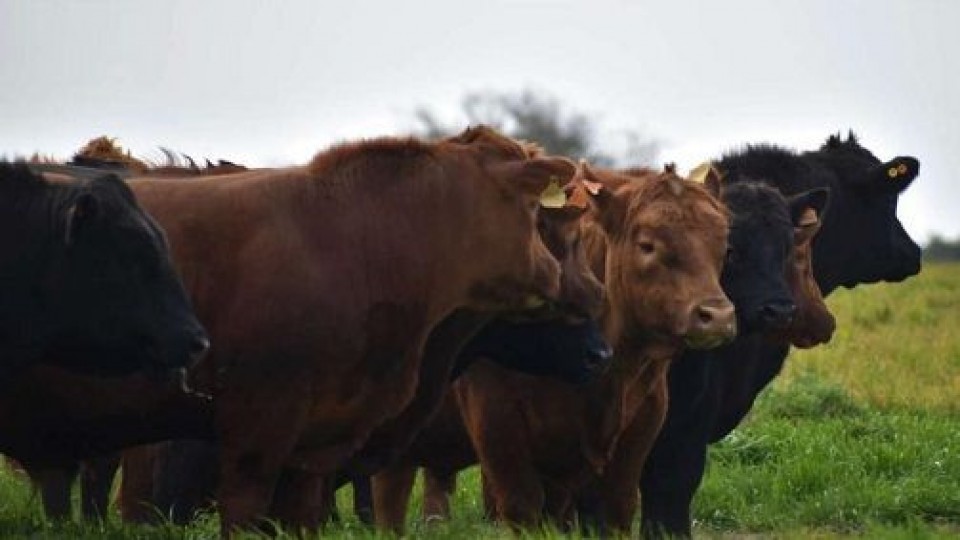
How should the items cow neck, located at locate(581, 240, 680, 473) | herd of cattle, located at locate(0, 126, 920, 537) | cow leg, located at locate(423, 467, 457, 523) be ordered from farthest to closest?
cow leg, located at locate(423, 467, 457, 523) < cow neck, located at locate(581, 240, 680, 473) < herd of cattle, located at locate(0, 126, 920, 537)

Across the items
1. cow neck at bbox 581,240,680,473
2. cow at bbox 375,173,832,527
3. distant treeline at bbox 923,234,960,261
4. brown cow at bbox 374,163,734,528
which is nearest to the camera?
brown cow at bbox 374,163,734,528

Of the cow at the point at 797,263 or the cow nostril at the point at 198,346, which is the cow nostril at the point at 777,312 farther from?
the cow nostril at the point at 198,346

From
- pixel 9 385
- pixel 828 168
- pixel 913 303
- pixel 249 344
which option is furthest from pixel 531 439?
pixel 913 303

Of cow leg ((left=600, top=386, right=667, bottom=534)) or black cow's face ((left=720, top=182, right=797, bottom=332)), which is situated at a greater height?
black cow's face ((left=720, top=182, right=797, bottom=332))

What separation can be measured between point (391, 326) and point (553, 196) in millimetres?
1204

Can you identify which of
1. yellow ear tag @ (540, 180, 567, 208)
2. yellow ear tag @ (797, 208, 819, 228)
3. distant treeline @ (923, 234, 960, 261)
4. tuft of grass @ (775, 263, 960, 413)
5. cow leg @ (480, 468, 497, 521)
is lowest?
distant treeline @ (923, 234, 960, 261)

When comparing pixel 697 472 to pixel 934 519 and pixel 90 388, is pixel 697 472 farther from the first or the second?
pixel 90 388

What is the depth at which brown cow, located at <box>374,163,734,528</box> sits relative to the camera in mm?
11258

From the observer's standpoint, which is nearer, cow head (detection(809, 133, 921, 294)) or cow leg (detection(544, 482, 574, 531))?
cow leg (detection(544, 482, 574, 531))

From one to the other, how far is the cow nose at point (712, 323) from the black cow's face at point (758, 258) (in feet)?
2.93

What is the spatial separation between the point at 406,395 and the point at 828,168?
559 centimetres

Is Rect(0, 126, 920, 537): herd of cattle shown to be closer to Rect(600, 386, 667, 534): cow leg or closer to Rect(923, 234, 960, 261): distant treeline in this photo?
Rect(600, 386, 667, 534): cow leg

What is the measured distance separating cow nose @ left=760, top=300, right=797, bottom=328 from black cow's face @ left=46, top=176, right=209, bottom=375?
11.9 ft

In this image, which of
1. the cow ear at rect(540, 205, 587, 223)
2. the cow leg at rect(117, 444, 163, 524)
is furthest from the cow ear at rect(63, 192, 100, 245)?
the cow leg at rect(117, 444, 163, 524)
